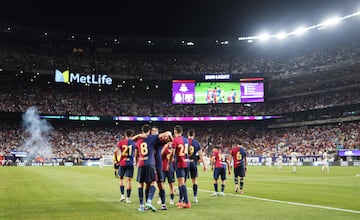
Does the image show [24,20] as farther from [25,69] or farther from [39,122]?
[39,122]

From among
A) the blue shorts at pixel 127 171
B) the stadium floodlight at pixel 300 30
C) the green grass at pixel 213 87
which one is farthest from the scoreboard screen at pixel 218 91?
the blue shorts at pixel 127 171

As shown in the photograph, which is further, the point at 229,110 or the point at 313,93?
the point at 229,110

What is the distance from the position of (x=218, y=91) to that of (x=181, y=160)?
62.8 m

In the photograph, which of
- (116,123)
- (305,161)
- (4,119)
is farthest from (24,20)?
(305,161)

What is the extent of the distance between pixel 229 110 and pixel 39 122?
118 feet

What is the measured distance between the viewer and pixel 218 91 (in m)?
75.4

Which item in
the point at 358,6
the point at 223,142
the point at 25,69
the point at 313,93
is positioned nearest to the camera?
the point at 358,6

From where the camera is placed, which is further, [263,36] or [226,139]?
[226,139]

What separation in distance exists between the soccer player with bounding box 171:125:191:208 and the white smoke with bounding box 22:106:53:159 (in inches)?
2321

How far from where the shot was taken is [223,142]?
3054 inches

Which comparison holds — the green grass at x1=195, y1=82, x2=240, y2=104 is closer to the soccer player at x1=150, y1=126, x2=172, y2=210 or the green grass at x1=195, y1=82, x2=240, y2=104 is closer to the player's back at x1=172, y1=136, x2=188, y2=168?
the player's back at x1=172, y1=136, x2=188, y2=168

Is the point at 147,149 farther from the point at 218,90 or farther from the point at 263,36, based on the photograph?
the point at 263,36

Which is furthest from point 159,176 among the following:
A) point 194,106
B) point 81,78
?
point 194,106

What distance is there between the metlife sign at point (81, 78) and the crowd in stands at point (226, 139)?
9799 mm
